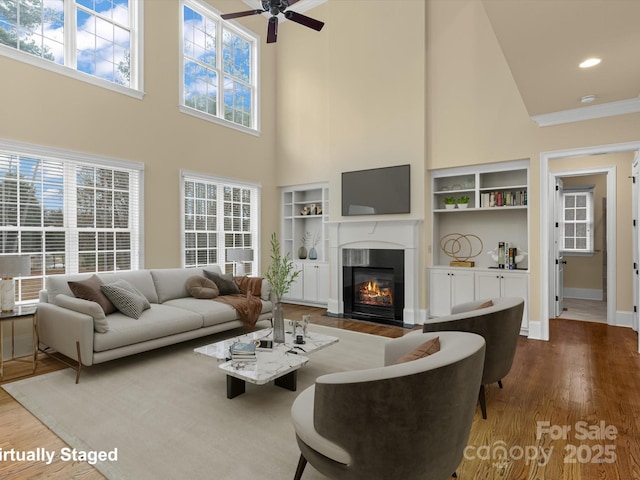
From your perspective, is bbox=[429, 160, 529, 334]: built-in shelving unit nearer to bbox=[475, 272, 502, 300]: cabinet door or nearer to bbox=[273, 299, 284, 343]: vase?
bbox=[475, 272, 502, 300]: cabinet door

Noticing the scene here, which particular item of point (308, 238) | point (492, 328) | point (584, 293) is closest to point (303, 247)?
point (308, 238)

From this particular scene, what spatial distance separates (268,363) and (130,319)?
1.79 metres

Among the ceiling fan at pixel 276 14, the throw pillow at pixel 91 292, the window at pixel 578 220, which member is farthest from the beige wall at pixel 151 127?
Answer: the window at pixel 578 220

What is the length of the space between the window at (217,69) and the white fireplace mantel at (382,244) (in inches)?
107

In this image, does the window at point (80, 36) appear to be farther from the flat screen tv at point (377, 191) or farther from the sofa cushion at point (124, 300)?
the flat screen tv at point (377, 191)

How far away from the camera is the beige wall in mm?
4125

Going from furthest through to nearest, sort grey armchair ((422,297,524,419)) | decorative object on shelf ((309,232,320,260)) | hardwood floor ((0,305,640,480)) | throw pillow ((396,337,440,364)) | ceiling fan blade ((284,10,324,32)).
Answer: decorative object on shelf ((309,232,320,260)) → ceiling fan blade ((284,10,324,32)) → grey armchair ((422,297,524,419)) → hardwood floor ((0,305,640,480)) → throw pillow ((396,337,440,364))

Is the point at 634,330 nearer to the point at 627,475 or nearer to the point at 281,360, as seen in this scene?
the point at 627,475

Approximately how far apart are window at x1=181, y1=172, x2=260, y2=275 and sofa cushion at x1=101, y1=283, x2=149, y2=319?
1.99m

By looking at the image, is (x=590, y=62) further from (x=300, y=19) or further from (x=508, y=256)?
(x=508, y=256)

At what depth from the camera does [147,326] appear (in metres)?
3.70

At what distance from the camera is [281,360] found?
2.92m

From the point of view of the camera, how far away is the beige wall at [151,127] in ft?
13.5

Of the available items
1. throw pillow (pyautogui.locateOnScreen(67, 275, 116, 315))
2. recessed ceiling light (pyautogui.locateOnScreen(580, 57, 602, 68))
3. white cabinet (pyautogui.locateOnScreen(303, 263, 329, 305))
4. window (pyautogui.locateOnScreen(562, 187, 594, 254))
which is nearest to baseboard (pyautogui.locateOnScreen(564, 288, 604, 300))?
window (pyautogui.locateOnScreen(562, 187, 594, 254))
